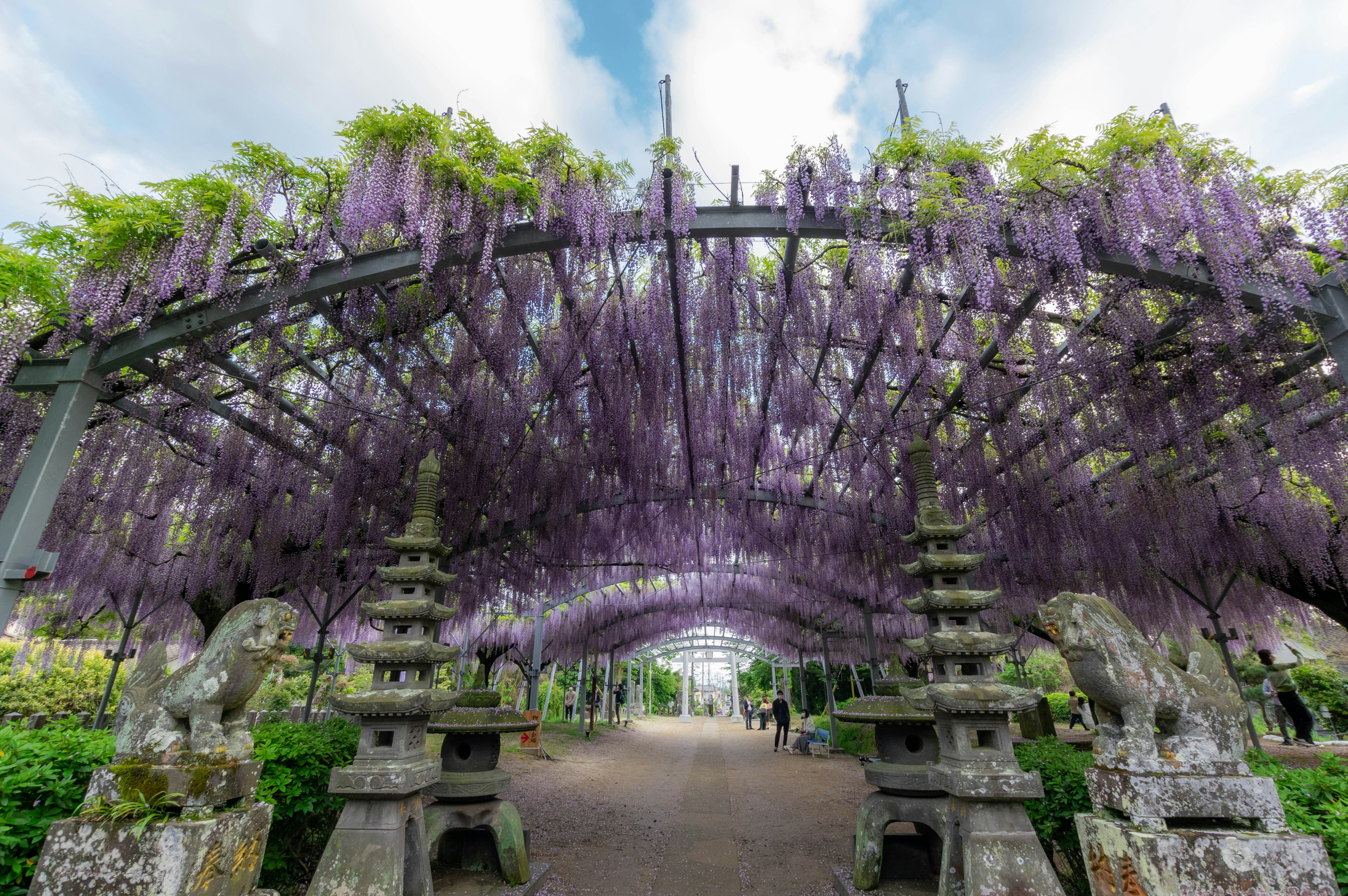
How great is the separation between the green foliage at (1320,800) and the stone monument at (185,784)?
4305 mm

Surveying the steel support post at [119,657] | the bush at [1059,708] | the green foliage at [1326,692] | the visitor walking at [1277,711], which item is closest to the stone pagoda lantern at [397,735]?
the steel support post at [119,657]

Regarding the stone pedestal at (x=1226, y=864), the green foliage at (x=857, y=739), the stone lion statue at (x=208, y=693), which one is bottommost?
the green foliage at (x=857, y=739)

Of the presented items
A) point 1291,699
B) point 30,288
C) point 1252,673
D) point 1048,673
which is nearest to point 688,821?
point 30,288

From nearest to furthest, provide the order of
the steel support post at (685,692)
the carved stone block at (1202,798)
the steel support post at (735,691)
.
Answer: the carved stone block at (1202,798), the steel support post at (685,692), the steel support post at (735,691)

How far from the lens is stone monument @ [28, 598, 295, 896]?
2115mm

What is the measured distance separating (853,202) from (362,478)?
651cm

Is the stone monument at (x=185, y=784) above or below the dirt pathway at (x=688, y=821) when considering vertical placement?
above

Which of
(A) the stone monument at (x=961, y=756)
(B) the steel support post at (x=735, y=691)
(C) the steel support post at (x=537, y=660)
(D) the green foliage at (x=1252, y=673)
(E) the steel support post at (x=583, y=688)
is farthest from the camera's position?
(B) the steel support post at (x=735, y=691)

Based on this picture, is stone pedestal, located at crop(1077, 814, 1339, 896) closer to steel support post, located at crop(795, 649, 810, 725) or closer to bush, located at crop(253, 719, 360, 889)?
bush, located at crop(253, 719, 360, 889)

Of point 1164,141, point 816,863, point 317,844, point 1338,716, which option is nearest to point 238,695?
point 317,844

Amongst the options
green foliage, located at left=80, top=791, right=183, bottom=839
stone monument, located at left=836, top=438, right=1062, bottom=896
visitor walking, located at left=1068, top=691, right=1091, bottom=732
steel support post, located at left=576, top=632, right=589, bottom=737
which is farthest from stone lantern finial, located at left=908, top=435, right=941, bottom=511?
visitor walking, located at left=1068, top=691, right=1091, bottom=732

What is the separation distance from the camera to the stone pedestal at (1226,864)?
6.63 ft

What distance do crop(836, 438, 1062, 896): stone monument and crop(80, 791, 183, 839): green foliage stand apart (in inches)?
161

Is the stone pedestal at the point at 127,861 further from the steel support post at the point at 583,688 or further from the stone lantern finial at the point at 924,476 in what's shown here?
the steel support post at the point at 583,688
